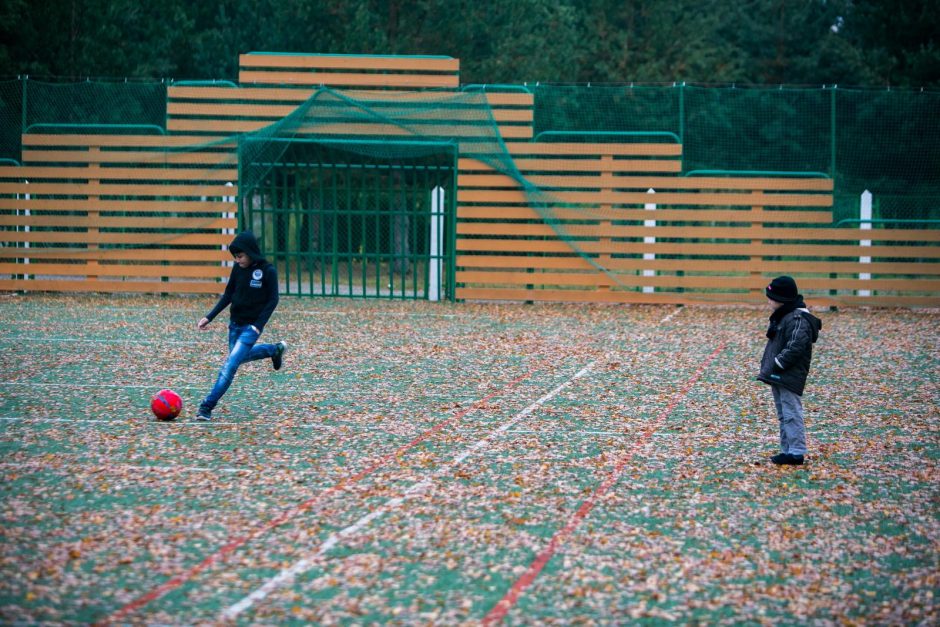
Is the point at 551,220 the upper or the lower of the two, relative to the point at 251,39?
lower

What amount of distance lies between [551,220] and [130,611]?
18464mm

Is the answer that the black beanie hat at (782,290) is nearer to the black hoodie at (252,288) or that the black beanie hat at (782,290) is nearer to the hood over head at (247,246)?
the black hoodie at (252,288)

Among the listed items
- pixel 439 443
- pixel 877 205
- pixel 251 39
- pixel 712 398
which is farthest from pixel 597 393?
pixel 251 39

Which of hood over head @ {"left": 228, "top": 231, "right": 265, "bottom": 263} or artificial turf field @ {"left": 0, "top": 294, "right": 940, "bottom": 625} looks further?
hood over head @ {"left": 228, "top": 231, "right": 265, "bottom": 263}

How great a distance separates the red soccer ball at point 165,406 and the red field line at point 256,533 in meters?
2.10

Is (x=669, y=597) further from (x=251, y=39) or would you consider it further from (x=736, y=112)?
(x=251, y=39)

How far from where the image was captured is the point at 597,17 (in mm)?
40656

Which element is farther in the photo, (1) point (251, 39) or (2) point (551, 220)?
(1) point (251, 39)

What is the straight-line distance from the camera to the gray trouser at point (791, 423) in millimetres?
7902

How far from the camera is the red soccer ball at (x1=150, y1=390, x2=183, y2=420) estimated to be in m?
9.25

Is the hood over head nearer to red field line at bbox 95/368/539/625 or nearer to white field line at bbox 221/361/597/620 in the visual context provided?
red field line at bbox 95/368/539/625

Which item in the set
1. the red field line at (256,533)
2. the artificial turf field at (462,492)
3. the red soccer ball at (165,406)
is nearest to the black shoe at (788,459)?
the artificial turf field at (462,492)

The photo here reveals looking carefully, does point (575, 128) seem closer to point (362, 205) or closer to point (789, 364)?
point (362, 205)

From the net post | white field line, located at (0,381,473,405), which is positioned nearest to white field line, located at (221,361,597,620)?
white field line, located at (0,381,473,405)
